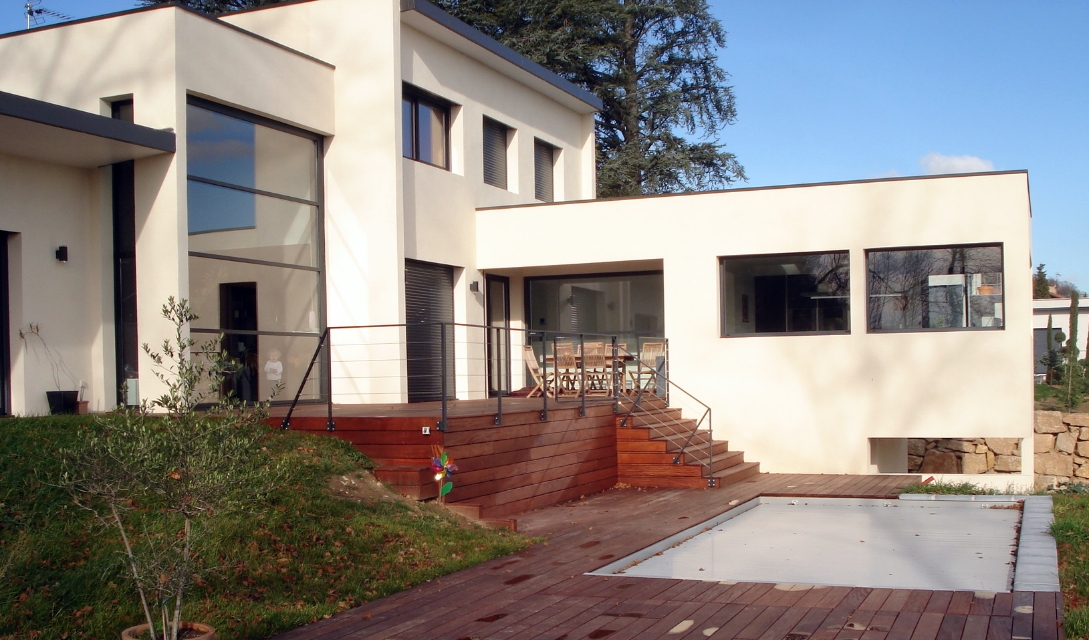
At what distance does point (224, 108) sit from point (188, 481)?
758cm

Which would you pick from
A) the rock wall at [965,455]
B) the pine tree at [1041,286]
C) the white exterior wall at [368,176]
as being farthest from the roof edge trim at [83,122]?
the pine tree at [1041,286]

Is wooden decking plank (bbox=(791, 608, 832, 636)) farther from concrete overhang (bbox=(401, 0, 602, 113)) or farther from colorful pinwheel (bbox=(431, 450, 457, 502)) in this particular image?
concrete overhang (bbox=(401, 0, 602, 113))

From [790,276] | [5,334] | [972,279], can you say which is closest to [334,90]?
[5,334]

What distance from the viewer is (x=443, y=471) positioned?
8.80 meters

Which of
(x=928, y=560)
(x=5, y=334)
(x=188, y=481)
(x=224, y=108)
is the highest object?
(x=224, y=108)

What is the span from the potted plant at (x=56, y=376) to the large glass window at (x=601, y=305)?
7.31m

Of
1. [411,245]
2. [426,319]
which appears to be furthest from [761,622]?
[426,319]

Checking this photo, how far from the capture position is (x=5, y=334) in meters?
10.4

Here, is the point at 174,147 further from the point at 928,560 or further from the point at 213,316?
the point at 928,560

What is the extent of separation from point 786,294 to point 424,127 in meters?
5.49

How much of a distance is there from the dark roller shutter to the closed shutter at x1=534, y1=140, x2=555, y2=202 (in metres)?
3.32

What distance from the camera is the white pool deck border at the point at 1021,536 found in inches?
246

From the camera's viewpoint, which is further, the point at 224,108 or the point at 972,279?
the point at 972,279

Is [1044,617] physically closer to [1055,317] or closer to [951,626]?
[951,626]
